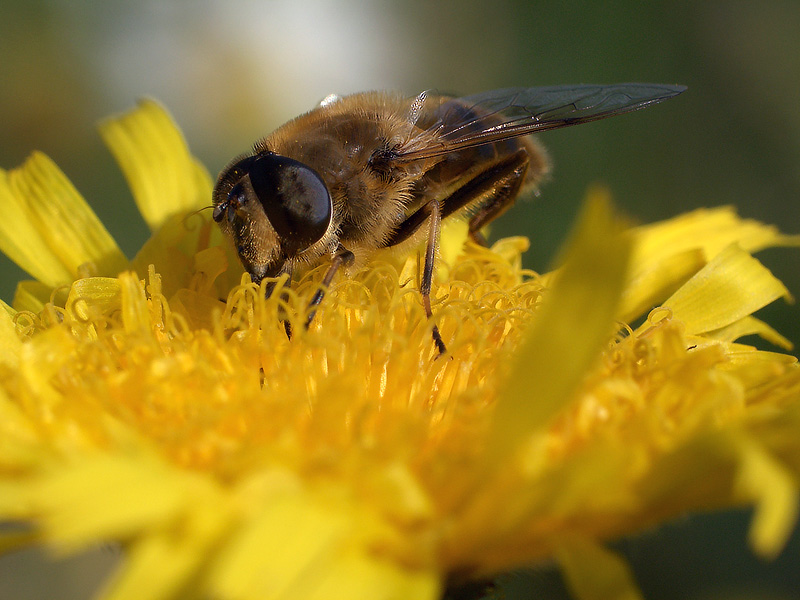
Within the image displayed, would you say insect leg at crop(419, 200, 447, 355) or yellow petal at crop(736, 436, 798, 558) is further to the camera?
insect leg at crop(419, 200, 447, 355)

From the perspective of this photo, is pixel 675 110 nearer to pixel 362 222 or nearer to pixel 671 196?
pixel 671 196

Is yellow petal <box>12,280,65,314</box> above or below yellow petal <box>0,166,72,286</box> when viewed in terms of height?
below

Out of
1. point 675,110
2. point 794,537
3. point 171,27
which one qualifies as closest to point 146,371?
point 794,537

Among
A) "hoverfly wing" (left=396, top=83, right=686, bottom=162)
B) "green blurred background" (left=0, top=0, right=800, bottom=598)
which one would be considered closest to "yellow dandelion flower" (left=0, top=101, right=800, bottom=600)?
"hoverfly wing" (left=396, top=83, right=686, bottom=162)

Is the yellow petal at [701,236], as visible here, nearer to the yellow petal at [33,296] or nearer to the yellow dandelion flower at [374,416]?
the yellow dandelion flower at [374,416]

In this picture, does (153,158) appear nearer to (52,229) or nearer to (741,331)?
(52,229)

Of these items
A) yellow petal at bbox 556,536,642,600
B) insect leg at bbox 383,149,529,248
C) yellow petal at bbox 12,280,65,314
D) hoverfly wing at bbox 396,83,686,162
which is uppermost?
hoverfly wing at bbox 396,83,686,162

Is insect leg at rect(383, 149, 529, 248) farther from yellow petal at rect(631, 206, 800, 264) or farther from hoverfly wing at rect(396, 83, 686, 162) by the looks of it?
yellow petal at rect(631, 206, 800, 264)

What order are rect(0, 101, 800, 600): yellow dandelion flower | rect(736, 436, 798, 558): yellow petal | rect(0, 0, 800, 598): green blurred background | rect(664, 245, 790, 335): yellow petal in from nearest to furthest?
1. rect(736, 436, 798, 558): yellow petal
2. rect(0, 101, 800, 600): yellow dandelion flower
3. rect(664, 245, 790, 335): yellow petal
4. rect(0, 0, 800, 598): green blurred background

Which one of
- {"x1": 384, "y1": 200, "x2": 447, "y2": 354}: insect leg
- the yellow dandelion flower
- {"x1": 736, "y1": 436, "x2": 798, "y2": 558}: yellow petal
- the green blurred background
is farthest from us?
the green blurred background
